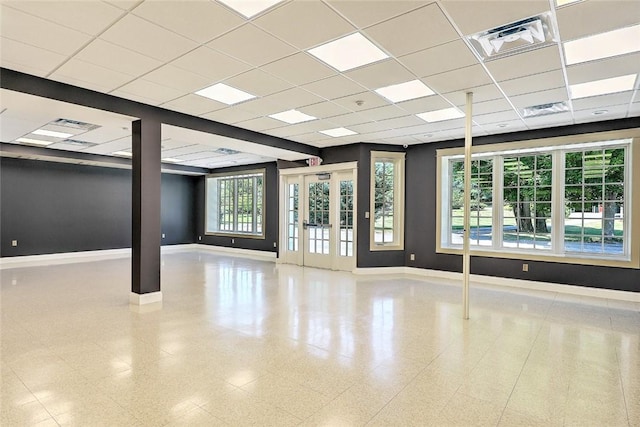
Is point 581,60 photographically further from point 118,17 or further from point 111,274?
point 111,274

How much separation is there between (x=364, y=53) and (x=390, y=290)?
3992 millimetres

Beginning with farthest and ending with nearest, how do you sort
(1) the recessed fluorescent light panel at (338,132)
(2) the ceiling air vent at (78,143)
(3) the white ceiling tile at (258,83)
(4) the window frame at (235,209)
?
1. (4) the window frame at (235,209)
2. (2) the ceiling air vent at (78,143)
3. (1) the recessed fluorescent light panel at (338,132)
4. (3) the white ceiling tile at (258,83)

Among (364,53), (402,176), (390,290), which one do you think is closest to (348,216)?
(402,176)

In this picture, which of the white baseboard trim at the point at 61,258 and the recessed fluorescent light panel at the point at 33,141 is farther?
the white baseboard trim at the point at 61,258

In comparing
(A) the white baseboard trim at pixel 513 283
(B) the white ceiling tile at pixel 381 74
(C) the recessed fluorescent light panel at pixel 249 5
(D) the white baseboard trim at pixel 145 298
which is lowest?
(A) the white baseboard trim at pixel 513 283

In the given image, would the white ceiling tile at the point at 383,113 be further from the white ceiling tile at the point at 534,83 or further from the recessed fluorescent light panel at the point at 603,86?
the recessed fluorescent light panel at the point at 603,86

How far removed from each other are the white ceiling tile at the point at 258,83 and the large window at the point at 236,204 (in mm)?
6318

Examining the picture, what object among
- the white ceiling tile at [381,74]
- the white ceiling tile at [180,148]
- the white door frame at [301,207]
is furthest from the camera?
the white door frame at [301,207]

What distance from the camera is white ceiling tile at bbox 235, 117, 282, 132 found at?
579cm

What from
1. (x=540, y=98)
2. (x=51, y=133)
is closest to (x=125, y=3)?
(x=540, y=98)

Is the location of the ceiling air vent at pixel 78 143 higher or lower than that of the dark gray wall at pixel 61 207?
higher

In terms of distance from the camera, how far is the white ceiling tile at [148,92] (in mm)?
4213

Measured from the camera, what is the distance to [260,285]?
6383 millimetres

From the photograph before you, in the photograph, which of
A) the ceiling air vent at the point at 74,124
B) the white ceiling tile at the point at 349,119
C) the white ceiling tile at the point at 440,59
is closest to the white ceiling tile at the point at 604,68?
the white ceiling tile at the point at 440,59
